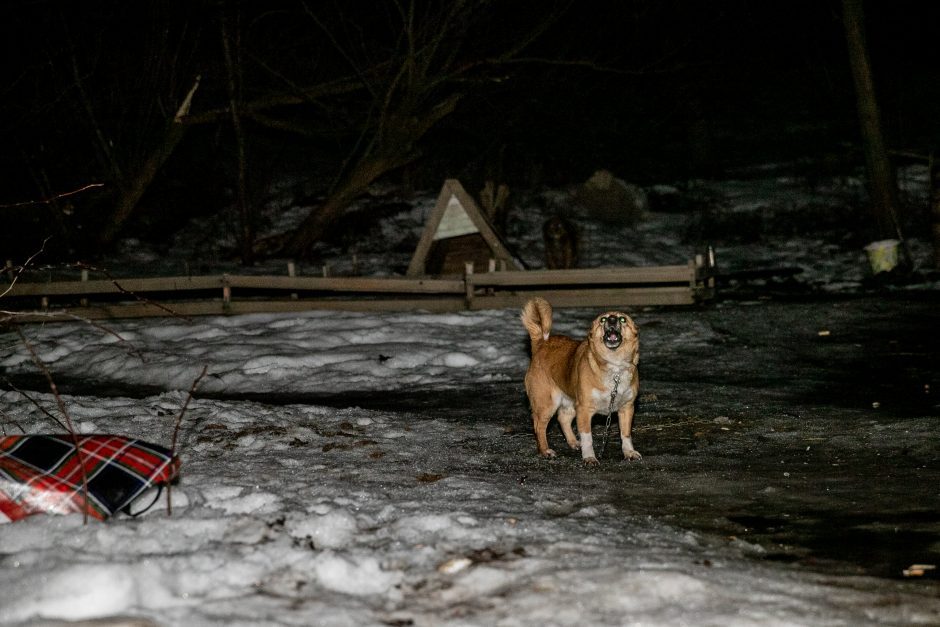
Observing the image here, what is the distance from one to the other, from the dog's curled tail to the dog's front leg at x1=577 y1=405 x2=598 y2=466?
0.95 metres

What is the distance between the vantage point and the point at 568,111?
28.6 m

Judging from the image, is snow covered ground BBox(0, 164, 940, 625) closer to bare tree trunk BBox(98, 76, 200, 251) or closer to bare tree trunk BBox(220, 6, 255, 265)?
bare tree trunk BBox(220, 6, 255, 265)

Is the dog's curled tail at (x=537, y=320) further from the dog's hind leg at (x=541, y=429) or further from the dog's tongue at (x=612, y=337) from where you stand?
the dog's tongue at (x=612, y=337)

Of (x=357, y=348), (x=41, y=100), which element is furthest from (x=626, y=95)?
(x=357, y=348)

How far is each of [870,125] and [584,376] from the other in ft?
52.8

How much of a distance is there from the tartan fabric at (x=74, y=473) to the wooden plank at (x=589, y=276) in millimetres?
10454

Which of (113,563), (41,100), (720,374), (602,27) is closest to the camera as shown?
(113,563)

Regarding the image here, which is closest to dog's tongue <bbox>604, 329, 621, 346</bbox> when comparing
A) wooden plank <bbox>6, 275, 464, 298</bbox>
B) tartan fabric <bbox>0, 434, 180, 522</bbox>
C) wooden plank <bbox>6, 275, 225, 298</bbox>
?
tartan fabric <bbox>0, 434, 180, 522</bbox>

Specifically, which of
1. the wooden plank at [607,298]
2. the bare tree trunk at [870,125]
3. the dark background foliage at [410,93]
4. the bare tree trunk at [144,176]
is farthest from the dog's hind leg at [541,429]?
the bare tree trunk at [144,176]

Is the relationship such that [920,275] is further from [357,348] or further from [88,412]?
[88,412]

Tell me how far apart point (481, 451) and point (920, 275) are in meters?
13.8

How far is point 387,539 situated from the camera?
4555 mm

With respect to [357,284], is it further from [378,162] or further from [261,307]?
[378,162]

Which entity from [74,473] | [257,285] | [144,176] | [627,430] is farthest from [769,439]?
[144,176]
